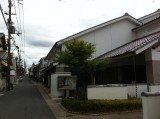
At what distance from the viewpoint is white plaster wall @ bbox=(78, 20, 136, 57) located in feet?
85.5

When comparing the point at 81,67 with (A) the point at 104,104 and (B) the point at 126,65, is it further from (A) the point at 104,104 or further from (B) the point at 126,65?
(B) the point at 126,65

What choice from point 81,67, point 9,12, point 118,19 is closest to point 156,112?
point 81,67

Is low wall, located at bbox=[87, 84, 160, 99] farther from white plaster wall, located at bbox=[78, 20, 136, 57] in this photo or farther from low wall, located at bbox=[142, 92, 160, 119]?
white plaster wall, located at bbox=[78, 20, 136, 57]

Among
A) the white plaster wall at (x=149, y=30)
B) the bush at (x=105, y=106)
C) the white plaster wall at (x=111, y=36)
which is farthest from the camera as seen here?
the white plaster wall at (x=111, y=36)

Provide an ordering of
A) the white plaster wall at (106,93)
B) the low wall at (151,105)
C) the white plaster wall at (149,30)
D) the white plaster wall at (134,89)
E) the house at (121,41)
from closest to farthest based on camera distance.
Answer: the low wall at (151,105), the white plaster wall at (106,93), the white plaster wall at (134,89), the house at (121,41), the white plaster wall at (149,30)

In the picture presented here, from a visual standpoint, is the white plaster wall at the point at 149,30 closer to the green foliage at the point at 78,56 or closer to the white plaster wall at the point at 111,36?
the white plaster wall at the point at 111,36

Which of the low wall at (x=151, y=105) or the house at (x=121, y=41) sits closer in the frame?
the low wall at (x=151, y=105)

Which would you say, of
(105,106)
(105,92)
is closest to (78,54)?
(105,92)

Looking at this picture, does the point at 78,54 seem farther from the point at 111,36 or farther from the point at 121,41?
the point at 121,41

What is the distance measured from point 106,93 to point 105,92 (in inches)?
3.0

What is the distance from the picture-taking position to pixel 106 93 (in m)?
16.1

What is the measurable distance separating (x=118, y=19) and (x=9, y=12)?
1429cm

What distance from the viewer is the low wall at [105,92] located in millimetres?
16109

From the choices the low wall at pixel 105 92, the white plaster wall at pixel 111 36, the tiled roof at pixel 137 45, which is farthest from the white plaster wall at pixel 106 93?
the white plaster wall at pixel 111 36
